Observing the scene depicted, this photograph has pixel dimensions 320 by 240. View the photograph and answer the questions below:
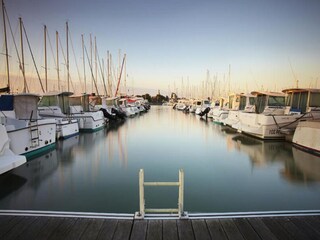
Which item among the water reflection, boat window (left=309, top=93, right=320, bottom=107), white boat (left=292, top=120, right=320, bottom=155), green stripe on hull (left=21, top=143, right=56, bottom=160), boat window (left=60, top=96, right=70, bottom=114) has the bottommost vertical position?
the water reflection

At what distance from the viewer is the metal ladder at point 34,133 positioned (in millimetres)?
8900

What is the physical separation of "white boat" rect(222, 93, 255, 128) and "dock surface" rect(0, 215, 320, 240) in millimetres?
15696

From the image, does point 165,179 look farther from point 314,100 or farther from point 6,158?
point 314,100

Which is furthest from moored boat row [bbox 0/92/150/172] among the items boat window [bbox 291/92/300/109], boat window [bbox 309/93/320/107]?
boat window [bbox 309/93/320/107]

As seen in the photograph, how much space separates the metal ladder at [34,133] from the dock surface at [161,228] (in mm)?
6598

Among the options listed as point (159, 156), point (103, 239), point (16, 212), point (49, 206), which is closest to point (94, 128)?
point (159, 156)

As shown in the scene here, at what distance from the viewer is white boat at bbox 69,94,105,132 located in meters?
16.9

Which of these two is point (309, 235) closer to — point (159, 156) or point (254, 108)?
point (159, 156)

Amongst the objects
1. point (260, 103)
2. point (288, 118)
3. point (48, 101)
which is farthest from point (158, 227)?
point (260, 103)

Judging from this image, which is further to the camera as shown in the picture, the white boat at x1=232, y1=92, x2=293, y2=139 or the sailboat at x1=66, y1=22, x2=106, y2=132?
the sailboat at x1=66, y1=22, x2=106, y2=132

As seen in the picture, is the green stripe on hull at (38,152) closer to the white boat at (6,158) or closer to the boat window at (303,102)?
the white boat at (6,158)

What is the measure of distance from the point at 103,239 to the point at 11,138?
7059 millimetres

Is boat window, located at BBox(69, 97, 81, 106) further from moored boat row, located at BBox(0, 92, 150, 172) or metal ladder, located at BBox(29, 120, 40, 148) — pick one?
metal ladder, located at BBox(29, 120, 40, 148)

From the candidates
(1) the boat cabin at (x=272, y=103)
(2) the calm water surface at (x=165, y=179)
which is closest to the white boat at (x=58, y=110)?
(2) the calm water surface at (x=165, y=179)
